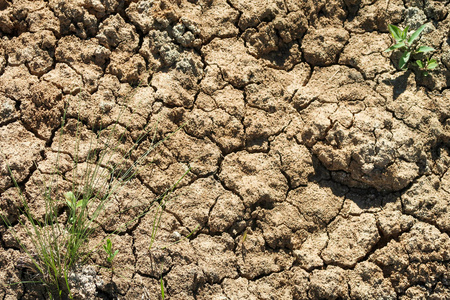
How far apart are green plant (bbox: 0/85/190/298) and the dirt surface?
0.17 feet

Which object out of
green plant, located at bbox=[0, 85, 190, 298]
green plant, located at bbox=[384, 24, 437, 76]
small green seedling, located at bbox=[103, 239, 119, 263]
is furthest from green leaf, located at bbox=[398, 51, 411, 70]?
small green seedling, located at bbox=[103, 239, 119, 263]

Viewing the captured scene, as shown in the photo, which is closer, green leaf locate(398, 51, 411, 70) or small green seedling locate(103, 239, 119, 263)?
small green seedling locate(103, 239, 119, 263)

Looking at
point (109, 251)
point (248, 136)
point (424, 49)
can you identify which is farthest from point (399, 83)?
point (109, 251)

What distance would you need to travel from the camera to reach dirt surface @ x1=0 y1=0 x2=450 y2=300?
8.89 ft

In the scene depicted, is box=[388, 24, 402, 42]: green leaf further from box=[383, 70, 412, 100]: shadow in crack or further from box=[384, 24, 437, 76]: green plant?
box=[383, 70, 412, 100]: shadow in crack

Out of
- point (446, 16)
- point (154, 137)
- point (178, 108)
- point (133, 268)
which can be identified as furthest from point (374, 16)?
point (133, 268)

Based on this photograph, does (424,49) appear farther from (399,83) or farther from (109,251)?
(109,251)

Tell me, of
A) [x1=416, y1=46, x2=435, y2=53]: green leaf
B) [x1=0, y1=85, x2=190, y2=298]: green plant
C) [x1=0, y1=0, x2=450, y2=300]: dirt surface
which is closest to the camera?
[x1=0, y1=85, x2=190, y2=298]: green plant

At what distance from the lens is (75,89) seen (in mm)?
2928

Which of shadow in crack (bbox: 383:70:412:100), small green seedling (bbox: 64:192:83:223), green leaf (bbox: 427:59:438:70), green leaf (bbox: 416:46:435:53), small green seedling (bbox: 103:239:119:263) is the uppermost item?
green leaf (bbox: 416:46:435:53)

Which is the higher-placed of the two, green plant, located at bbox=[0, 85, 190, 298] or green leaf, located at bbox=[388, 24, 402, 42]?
green leaf, located at bbox=[388, 24, 402, 42]

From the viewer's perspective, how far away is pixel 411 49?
308cm

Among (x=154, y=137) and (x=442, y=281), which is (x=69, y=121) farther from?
(x=442, y=281)

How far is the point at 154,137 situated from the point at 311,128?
3.37 feet
